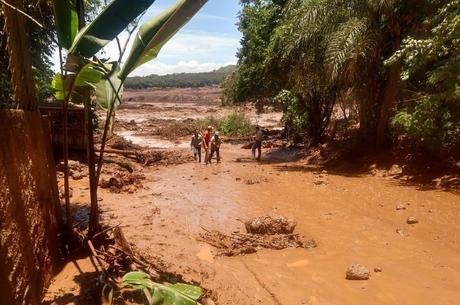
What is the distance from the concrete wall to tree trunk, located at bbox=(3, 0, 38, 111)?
0.64 feet

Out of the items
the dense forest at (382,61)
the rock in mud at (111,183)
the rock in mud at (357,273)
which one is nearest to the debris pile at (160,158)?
A: the rock in mud at (111,183)

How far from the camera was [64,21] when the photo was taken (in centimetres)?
370

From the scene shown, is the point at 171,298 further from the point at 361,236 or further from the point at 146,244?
the point at 361,236

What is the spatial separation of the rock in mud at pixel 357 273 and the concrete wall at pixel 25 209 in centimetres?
333

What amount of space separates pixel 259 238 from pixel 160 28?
394 centimetres

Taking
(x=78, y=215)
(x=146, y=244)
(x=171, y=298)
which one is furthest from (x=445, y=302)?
(x=78, y=215)

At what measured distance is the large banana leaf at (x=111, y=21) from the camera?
342cm

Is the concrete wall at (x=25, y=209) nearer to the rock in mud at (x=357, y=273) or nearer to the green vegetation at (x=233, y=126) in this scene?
the rock in mud at (x=357, y=273)

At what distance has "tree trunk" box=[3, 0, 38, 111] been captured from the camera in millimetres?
3760

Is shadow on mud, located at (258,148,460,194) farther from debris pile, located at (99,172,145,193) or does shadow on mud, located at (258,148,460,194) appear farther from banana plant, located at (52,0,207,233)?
banana plant, located at (52,0,207,233)

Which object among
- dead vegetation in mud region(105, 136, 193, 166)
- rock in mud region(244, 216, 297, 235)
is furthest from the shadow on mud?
rock in mud region(244, 216, 297, 235)

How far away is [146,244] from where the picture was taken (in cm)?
612

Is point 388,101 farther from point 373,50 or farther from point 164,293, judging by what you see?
point 164,293

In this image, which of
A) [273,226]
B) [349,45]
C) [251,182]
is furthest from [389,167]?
[273,226]
